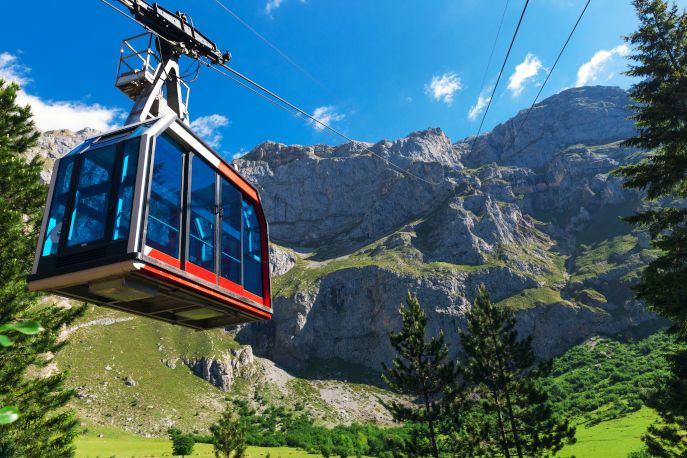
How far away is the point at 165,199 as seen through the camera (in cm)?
802

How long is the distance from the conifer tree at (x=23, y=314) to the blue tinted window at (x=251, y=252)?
10.6 metres

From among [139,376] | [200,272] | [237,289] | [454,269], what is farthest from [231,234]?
[454,269]

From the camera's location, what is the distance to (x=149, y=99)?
33.4 feet

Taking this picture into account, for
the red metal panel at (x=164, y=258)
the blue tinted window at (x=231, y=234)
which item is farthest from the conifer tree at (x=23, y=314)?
the red metal panel at (x=164, y=258)

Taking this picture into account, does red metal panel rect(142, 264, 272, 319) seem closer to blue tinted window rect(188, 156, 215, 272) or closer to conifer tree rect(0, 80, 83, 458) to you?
blue tinted window rect(188, 156, 215, 272)

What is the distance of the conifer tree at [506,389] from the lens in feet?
99.6

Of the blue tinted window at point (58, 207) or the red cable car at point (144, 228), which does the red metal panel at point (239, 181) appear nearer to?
the red cable car at point (144, 228)

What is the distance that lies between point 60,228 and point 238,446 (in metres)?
42.8

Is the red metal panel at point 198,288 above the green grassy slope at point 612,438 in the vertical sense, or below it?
above

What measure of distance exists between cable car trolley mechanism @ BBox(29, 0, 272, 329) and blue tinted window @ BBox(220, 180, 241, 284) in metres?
0.02

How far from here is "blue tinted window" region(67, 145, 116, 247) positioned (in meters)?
7.52

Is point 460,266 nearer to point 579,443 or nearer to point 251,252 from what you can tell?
point 579,443

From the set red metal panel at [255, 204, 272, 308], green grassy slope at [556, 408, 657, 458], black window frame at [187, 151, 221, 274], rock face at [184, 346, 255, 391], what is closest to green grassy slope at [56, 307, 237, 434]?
rock face at [184, 346, 255, 391]

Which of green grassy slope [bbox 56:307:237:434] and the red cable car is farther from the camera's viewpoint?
green grassy slope [bbox 56:307:237:434]
